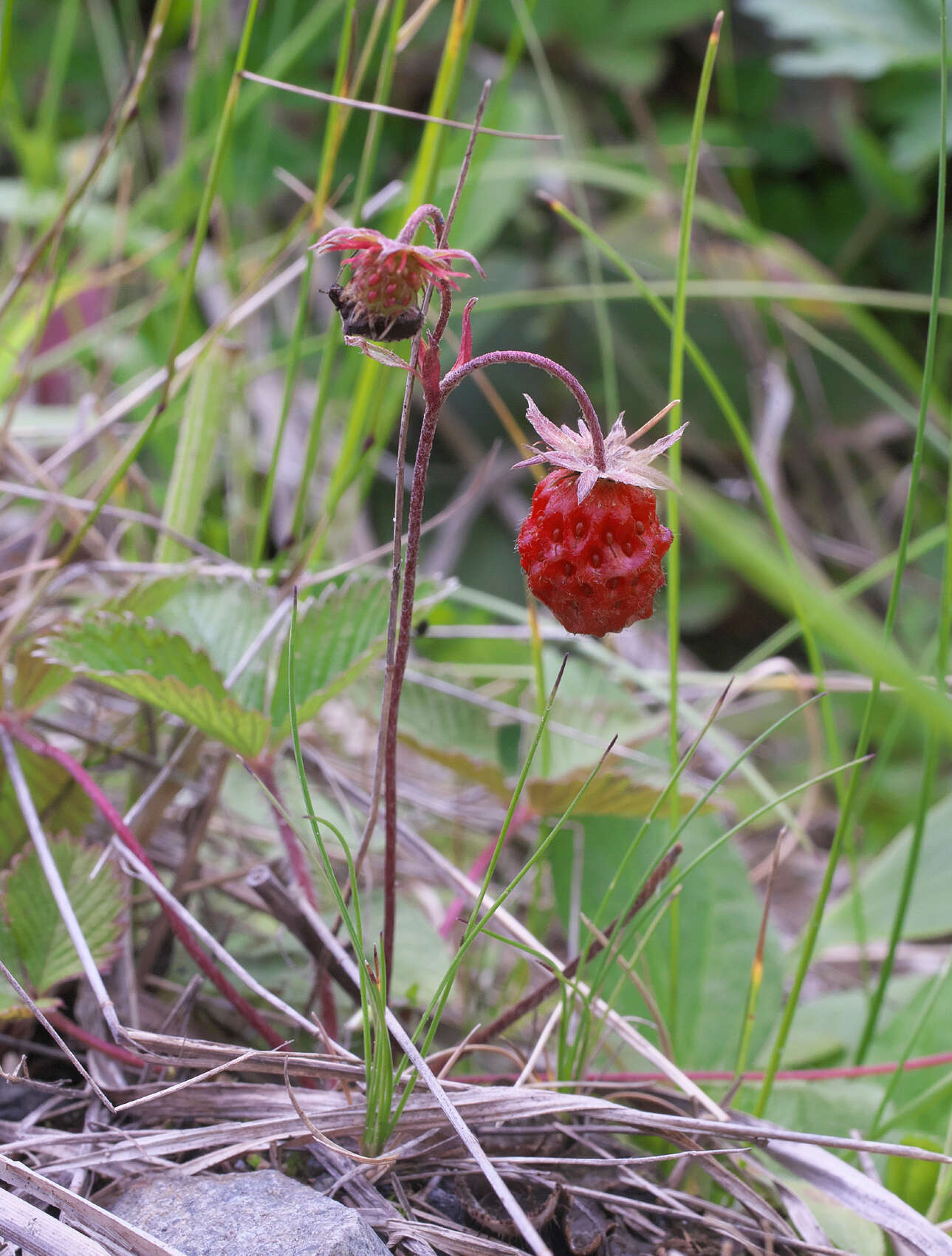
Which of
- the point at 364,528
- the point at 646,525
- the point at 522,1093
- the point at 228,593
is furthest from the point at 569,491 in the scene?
the point at 364,528

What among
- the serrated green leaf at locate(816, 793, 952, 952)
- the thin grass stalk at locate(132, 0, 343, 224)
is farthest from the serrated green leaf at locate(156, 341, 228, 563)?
the serrated green leaf at locate(816, 793, 952, 952)

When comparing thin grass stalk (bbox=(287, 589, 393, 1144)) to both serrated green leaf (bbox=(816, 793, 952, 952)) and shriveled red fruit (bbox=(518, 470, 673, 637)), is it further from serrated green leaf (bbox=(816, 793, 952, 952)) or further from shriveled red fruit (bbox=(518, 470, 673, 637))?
serrated green leaf (bbox=(816, 793, 952, 952))

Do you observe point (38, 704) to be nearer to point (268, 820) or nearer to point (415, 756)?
point (268, 820)

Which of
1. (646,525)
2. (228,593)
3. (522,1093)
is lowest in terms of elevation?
(522,1093)

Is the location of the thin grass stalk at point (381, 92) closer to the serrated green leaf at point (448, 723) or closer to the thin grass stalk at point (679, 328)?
the thin grass stalk at point (679, 328)

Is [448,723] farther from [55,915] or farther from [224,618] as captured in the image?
[55,915]

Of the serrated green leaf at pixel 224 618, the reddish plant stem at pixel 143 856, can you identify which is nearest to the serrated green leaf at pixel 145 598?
the serrated green leaf at pixel 224 618
